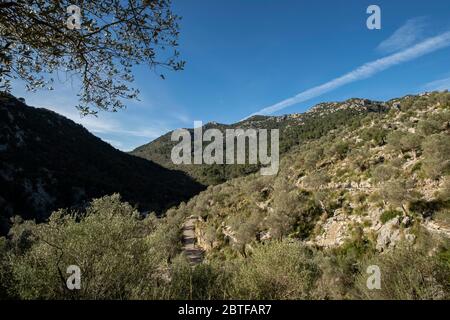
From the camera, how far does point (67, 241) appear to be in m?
9.62

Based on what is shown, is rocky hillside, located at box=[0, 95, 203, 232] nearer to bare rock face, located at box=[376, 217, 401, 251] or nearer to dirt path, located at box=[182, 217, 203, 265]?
dirt path, located at box=[182, 217, 203, 265]

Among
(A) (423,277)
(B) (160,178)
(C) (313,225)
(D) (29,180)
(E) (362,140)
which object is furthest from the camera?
(B) (160,178)

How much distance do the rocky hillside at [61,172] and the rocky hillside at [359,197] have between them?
47.9 meters

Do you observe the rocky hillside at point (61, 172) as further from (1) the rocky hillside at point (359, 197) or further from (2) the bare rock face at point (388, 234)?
(2) the bare rock face at point (388, 234)

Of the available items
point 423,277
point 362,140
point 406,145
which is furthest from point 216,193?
point 423,277

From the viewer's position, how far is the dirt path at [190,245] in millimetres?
46881

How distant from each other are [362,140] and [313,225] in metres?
24.8

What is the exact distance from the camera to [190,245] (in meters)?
57.2

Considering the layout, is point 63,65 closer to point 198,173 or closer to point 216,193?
point 216,193

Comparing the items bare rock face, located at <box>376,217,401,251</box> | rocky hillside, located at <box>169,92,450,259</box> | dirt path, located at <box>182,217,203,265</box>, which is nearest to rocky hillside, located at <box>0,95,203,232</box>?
dirt path, located at <box>182,217,203,265</box>

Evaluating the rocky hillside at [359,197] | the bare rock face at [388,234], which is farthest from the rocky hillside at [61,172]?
the bare rock face at [388,234]

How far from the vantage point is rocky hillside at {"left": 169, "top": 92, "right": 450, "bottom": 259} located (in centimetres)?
2769

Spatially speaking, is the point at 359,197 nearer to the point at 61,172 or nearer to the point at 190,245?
the point at 190,245

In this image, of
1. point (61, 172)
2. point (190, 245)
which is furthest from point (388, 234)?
point (61, 172)
